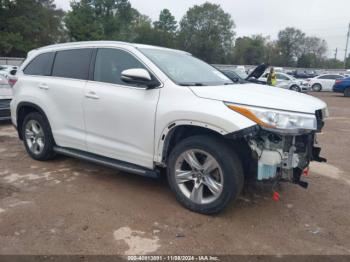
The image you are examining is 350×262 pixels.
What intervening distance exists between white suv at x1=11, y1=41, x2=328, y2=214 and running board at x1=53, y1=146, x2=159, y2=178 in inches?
0.6

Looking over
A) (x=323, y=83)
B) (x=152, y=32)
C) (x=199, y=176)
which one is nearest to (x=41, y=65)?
(x=199, y=176)

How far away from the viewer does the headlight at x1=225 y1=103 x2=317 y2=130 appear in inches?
127

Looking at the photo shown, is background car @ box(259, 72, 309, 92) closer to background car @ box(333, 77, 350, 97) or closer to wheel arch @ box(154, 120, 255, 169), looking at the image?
background car @ box(333, 77, 350, 97)

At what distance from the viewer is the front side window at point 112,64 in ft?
13.8

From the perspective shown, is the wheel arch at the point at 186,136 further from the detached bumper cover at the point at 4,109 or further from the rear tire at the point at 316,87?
the rear tire at the point at 316,87

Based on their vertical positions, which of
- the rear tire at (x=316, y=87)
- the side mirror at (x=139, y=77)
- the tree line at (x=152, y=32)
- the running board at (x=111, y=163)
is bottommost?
the running board at (x=111, y=163)

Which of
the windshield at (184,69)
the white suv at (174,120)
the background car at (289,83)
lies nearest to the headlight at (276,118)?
the white suv at (174,120)

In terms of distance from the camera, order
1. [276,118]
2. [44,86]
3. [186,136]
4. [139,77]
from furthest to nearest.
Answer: [44,86]
[186,136]
[139,77]
[276,118]

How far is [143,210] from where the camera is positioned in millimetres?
3787

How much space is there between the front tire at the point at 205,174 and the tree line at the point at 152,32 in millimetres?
49436

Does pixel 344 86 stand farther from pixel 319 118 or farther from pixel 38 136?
pixel 38 136

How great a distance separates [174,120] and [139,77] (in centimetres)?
61

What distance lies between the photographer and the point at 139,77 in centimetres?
371

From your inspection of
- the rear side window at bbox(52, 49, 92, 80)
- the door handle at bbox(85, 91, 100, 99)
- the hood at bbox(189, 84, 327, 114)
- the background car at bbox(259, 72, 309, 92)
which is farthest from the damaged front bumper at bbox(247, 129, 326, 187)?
the background car at bbox(259, 72, 309, 92)
